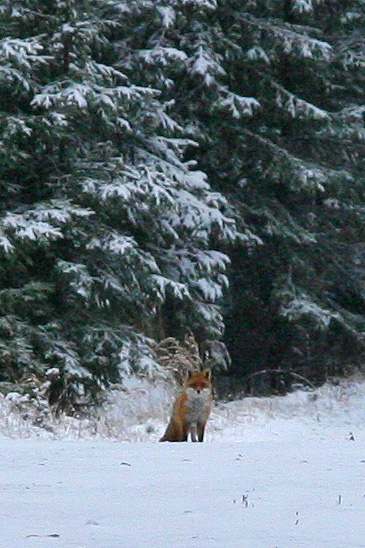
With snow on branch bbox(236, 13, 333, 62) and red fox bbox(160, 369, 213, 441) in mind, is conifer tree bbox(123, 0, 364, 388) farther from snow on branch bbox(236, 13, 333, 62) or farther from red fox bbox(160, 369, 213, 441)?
red fox bbox(160, 369, 213, 441)

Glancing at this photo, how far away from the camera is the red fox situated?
1117cm

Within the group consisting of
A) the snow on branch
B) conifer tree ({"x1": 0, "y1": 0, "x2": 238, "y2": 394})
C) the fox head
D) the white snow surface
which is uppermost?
the snow on branch

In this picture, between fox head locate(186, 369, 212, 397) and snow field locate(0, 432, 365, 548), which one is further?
fox head locate(186, 369, 212, 397)

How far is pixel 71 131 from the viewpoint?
16.7 metres

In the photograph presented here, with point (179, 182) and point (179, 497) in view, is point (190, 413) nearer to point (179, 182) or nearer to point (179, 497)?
point (179, 497)

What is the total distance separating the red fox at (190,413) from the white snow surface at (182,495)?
53.4 inches

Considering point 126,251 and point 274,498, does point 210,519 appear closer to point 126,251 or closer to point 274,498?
point 274,498

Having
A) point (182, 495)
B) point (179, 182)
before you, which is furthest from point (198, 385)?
point (179, 182)

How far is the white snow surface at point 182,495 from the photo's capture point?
18.3 feet

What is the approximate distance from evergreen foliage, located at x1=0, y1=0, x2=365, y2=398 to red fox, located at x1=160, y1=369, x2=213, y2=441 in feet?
13.1

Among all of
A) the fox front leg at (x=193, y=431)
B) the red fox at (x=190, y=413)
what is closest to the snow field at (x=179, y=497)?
the red fox at (x=190, y=413)

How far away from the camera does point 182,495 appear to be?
670 centimetres

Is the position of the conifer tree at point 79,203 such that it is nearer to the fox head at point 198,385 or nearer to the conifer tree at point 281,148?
the conifer tree at point 281,148

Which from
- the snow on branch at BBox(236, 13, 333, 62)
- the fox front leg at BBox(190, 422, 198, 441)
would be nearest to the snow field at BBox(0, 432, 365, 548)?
the fox front leg at BBox(190, 422, 198, 441)
